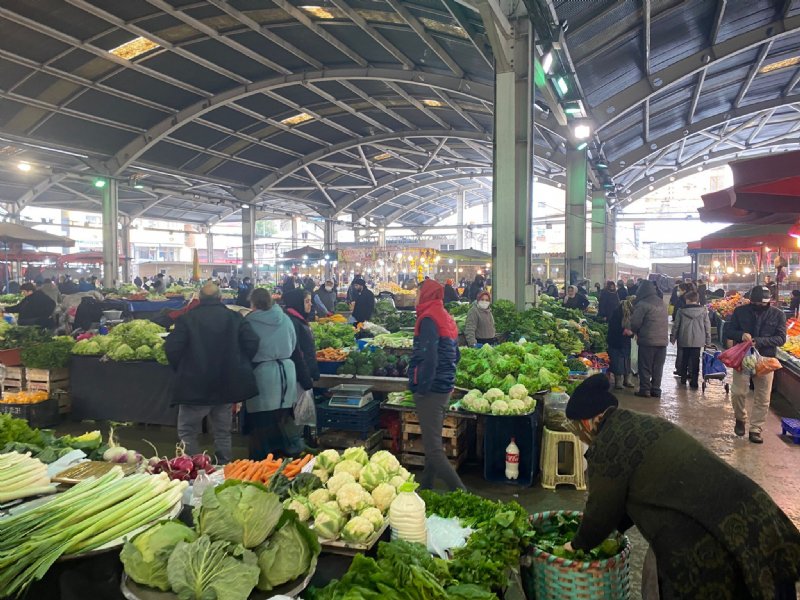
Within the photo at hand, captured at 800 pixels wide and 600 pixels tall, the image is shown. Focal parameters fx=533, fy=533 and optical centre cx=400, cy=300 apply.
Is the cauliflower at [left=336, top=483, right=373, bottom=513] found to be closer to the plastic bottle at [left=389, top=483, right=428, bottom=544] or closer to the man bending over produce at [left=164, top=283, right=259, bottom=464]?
the plastic bottle at [left=389, top=483, right=428, bottom=544]

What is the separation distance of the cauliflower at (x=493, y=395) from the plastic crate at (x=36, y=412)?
558 cm

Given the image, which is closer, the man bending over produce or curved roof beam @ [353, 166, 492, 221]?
the man bending over produce

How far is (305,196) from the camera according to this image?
32625mm

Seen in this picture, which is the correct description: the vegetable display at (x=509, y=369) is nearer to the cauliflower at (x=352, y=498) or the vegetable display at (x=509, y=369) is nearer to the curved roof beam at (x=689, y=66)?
the cauliflower at (x=352, y=498)

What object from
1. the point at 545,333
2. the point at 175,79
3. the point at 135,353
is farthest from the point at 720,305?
the point at 175,79

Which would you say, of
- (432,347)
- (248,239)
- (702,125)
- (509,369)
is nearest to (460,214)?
(248,239)

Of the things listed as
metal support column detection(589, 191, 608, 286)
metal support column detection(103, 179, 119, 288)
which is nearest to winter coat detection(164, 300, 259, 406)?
metal support column detection(103, 179, 119, 288)

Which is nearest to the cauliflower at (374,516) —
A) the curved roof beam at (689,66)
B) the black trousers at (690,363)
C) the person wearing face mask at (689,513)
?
the person wearing face mask at (689,513)

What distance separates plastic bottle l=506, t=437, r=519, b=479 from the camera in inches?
194

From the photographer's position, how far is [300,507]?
2564mm

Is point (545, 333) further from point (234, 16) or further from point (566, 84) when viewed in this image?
point (234, 16)

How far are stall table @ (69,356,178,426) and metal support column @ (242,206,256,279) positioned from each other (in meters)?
21.7

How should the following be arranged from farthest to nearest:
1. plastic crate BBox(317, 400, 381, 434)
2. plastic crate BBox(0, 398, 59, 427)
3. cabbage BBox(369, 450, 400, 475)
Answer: plastic crate BBox(0, 398, 59, 427)
plastic crate BBox(317, 400, 381, 434)
cabbage BBox(369, 450, 400, 475)

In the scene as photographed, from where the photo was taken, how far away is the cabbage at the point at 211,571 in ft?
5.94
